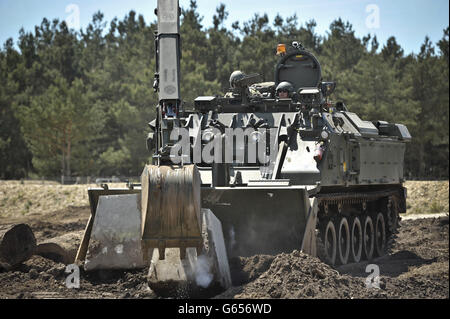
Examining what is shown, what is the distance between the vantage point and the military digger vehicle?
7.86 m

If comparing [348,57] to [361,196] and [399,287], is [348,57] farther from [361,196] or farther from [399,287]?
[399,287]

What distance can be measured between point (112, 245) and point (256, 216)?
2.12 meters

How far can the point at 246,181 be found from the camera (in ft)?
35.6

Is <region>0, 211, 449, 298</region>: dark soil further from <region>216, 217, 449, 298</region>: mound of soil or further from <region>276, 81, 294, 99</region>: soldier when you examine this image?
<region>276, 81, 294, 99</region>: soldier

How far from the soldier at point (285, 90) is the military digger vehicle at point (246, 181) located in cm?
2

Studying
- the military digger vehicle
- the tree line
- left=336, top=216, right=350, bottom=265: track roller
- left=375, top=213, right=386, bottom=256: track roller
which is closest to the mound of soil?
the military digger vehicle

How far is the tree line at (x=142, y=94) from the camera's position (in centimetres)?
3747

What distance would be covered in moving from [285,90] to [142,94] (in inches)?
1031

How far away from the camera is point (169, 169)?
7758 mm

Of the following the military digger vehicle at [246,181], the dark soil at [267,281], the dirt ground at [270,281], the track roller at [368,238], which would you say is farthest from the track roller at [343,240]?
the track roller at [368,238]

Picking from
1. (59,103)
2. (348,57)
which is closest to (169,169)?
(59,103)

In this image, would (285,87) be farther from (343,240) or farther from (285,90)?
(343,240)

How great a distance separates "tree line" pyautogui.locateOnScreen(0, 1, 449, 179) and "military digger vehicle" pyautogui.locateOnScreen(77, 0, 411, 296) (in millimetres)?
19132

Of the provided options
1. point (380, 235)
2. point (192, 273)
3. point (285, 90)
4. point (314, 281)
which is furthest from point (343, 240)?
point (192, 273)
